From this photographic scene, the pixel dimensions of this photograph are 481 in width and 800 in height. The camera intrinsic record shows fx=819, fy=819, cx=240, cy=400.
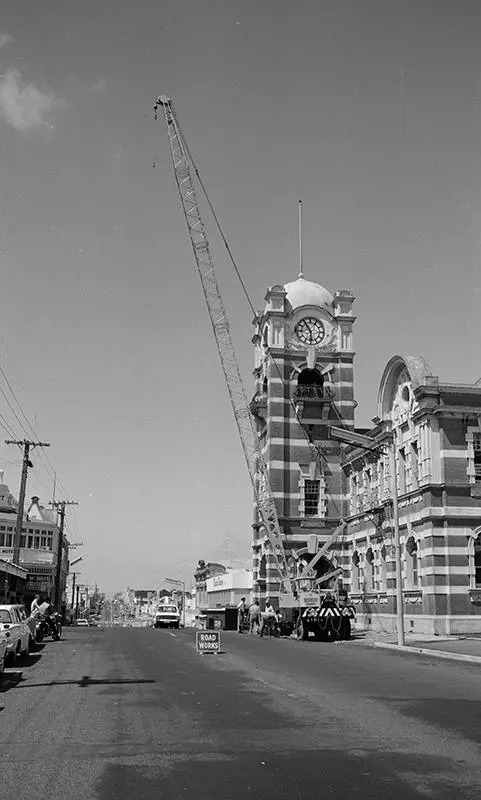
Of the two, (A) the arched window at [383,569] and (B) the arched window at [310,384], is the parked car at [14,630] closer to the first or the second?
(A) the arched window at [383,569]

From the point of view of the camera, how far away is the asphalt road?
855 cm

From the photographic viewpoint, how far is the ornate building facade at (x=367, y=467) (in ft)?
132

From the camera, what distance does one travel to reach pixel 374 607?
49.1m

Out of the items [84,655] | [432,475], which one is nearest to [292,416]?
[432,475]

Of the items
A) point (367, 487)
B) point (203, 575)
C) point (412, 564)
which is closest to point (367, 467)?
point (367, 487)

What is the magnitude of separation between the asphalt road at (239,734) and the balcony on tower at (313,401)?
41209mm

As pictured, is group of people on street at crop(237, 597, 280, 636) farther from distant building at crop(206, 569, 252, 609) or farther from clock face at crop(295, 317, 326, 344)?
distant building at crop(206, 569, 252, 609)

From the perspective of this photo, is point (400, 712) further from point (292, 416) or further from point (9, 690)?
point (292, 416)

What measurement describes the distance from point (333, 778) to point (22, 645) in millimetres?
18279

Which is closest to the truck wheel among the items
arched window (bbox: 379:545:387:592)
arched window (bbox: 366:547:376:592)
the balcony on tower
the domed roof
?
arched window (bbox: 379:545:387:592)

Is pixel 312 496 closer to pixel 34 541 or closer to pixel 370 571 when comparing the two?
pixel 370 571

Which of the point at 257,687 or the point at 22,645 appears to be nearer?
the point at 257,687

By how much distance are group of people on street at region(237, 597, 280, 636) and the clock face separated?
20580mm

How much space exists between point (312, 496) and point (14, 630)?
134 feet
